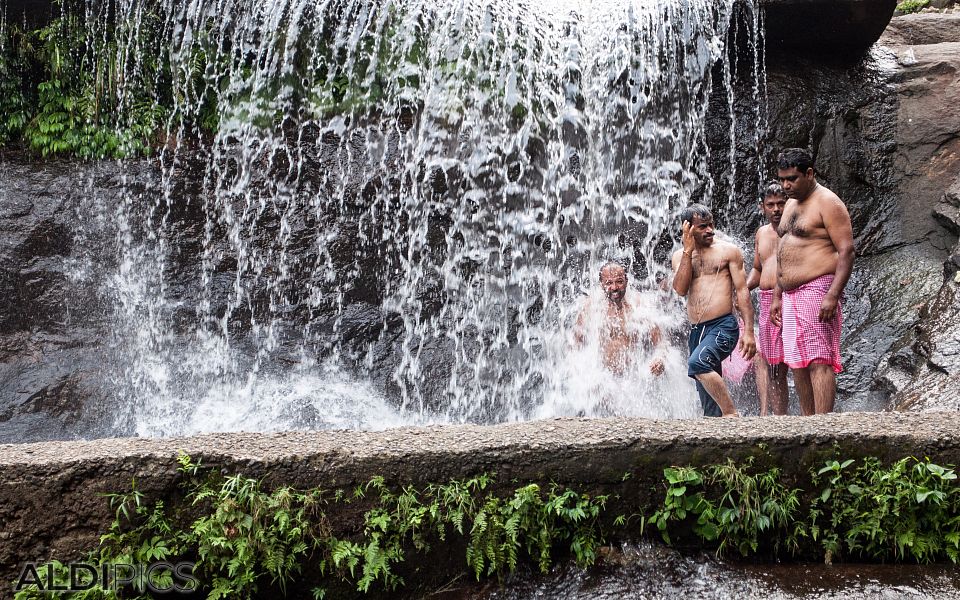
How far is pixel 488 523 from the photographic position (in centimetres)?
271

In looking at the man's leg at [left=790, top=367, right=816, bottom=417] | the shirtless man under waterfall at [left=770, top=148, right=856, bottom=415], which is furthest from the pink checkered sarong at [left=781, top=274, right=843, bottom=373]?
the man's leg at [left=790, top=367, right=816, bottom=417]

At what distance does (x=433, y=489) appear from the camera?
2.75 metres

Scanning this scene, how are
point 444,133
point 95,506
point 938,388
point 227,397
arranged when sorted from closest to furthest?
point 95,506 → point 938,388 → point 227,397 → point 444,133

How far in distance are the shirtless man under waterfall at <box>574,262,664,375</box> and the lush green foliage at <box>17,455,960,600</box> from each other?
9.99 ft

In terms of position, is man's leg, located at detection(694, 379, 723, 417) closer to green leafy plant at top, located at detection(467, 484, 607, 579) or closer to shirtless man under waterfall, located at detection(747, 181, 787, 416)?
shirtless man under waterfall, located at detection(747, 181, 787, 416)

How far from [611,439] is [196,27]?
6.30 metres

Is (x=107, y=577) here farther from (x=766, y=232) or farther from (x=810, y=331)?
(x=766, y=232)

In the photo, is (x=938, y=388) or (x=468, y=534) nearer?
(x=468, y=534)

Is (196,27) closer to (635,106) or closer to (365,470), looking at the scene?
(635,106)

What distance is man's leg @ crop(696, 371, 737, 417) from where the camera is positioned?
491 centimetres

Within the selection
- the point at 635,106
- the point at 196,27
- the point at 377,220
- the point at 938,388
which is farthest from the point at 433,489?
the point at 196,27

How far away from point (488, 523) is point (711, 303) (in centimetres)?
282

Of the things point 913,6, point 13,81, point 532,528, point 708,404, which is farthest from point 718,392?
point 913,6

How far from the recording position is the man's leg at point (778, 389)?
5.43 metres
